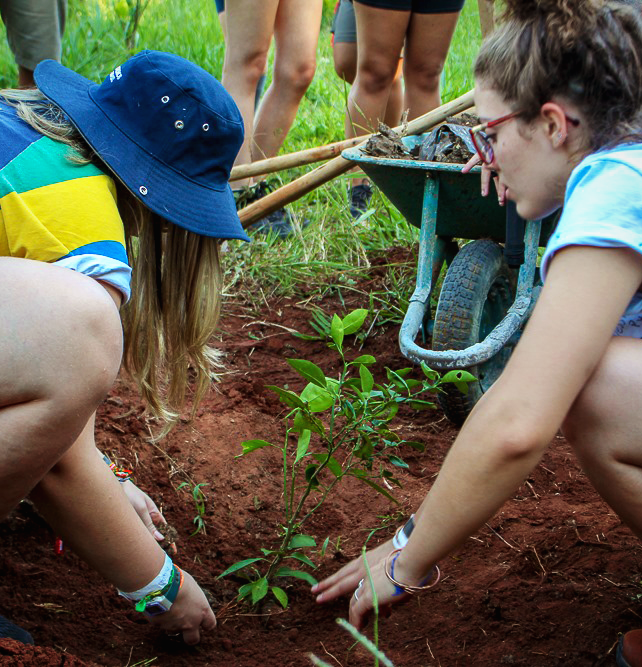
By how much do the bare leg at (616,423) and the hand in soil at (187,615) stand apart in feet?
2.85

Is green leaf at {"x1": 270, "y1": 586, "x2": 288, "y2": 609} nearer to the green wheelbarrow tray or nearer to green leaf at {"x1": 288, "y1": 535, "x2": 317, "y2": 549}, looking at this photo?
green leaf at {"x1": 288, "y1": 535, "x2": 317, "y2": 549}

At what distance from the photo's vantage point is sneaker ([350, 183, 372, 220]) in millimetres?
4168

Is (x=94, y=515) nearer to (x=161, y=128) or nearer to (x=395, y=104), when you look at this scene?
(x=161, y=128)

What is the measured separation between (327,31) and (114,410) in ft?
23.7

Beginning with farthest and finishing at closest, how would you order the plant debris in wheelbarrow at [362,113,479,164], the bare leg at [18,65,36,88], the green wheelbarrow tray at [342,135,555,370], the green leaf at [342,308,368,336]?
1. the bare leg at [18,65,36,88]
2. the plant debris in wheelbarrow at [362,113,479,164]
3. the green wheelbarrow tray at [342,135,555,370]
4. the green leaf at [342,308,368,336]

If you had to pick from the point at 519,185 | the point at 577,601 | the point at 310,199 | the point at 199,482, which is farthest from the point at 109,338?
the point at 310,199

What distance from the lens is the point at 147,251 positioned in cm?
181

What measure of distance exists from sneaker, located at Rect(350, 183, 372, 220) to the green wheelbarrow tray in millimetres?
1235

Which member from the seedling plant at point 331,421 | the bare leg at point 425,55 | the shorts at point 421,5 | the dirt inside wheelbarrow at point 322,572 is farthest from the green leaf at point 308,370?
the bare leg at point 425,55

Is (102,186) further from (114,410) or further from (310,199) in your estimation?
(310,199)

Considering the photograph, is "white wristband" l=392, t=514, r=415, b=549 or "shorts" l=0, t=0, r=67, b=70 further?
"shorts" l=0, t=0, r=67, b=70

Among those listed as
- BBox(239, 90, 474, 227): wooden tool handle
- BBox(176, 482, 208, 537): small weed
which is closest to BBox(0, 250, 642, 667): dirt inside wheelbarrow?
BBox(176, 482, 208, 537): small weed

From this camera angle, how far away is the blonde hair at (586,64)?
1.31 metres

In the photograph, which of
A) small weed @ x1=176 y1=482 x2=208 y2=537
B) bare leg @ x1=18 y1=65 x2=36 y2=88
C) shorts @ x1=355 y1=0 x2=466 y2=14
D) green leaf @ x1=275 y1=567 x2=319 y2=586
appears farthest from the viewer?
bare leg @ x1=18 y1=65 x2=36 y2=88
